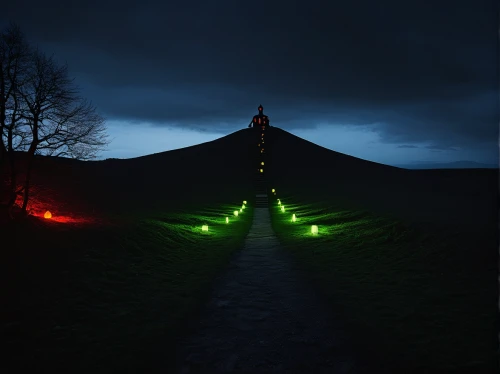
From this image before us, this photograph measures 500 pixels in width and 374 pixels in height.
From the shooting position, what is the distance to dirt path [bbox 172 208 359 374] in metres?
5.53

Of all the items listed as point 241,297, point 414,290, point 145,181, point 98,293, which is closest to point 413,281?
point 414,290

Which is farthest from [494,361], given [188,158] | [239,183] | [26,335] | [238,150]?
[238,150]

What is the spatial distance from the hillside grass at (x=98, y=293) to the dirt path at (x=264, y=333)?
61cm

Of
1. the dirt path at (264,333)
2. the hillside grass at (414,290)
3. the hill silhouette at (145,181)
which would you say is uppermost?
the hill silhouette at (145,181)

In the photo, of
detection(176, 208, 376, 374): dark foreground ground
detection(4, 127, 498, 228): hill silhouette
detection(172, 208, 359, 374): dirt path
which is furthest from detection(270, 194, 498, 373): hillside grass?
detection(4, 127, 498, 228): hill silhouette

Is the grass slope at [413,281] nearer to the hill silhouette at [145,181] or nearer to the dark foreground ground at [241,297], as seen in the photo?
the dark foreground ground at [241,297]

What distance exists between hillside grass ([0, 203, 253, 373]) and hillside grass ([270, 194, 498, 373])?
4.15m

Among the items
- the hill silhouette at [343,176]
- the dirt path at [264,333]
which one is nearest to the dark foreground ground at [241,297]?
the dirt path at [264,333]

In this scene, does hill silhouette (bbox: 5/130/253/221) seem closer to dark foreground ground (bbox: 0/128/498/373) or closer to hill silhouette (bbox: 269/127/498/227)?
dark foreground ground (bbox: 0/128/498/373)

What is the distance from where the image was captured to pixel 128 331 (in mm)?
6957

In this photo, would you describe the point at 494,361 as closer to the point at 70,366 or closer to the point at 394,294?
the point at 394,294

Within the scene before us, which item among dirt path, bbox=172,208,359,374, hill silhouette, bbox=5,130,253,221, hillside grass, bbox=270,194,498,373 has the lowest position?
dirt path, bbox=172,208,359,374

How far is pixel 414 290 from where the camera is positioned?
29.7 ft

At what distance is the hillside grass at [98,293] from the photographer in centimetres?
597
